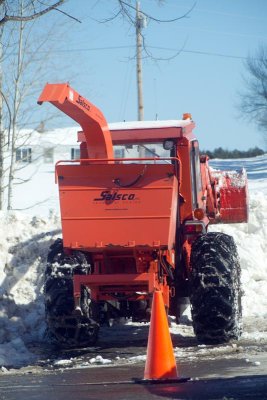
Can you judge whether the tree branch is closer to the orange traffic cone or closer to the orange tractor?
the orange tractor

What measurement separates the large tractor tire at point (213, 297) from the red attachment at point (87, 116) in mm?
1769

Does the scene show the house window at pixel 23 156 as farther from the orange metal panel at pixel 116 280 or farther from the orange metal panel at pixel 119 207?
→ the orange metal panel at pixel 116 280

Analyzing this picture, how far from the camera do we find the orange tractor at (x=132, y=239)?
35.7ft

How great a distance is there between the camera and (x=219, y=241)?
457 inches

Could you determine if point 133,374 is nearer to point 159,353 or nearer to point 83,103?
point 159,353

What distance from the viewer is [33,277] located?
1388 cm

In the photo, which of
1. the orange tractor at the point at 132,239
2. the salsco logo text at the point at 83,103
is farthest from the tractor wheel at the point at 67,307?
the salsco logo text at the point at 83,103

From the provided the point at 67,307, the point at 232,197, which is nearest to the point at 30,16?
the point at 67,307

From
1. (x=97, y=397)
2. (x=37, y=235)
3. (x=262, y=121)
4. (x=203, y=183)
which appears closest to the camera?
(x=97, y=397)

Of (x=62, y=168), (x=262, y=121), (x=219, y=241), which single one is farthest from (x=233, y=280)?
(x=262, y=121)

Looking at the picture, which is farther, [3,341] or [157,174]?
[3,341]

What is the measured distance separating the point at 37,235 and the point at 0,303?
68.7 inches

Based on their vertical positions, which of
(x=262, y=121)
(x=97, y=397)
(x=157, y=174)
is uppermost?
(x=262, y=121)

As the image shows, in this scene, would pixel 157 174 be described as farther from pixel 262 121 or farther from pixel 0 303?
pixel 262 121
